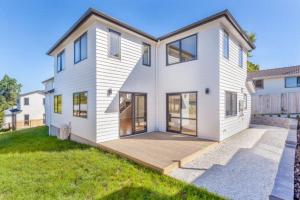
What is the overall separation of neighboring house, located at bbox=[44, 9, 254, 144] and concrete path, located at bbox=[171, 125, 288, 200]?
1579mm

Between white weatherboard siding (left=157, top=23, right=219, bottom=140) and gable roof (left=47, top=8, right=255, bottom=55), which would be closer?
gable roof (left=47, top=8, right=255, bottom=55)

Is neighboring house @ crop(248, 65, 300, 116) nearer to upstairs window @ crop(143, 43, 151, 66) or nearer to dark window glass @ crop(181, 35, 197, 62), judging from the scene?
dark window glass @ crop(181, 35, 197, 62)

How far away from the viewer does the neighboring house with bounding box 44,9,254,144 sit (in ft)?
24.2

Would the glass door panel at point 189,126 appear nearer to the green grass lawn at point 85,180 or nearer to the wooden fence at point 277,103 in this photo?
the green grass lawn at point 85,180

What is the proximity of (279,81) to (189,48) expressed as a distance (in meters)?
15.9

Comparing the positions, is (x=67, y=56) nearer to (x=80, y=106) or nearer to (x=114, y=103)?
(x=80, y=106)

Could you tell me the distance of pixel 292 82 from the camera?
1764 centimetres

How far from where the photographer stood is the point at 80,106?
8625mm

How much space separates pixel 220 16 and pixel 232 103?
458cm

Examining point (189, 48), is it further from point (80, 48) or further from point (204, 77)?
point (80, 48)

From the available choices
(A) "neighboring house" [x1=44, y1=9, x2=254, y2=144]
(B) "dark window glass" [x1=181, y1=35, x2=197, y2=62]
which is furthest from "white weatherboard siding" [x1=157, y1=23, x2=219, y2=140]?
(B) "dark window glass" [x1=181, y1=35, x2=197, y2=62]

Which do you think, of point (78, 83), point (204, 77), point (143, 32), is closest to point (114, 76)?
point (78, 83)

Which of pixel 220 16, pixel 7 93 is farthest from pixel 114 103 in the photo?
pixel 7 93

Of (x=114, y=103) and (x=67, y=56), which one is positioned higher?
(x=67, y=56)
